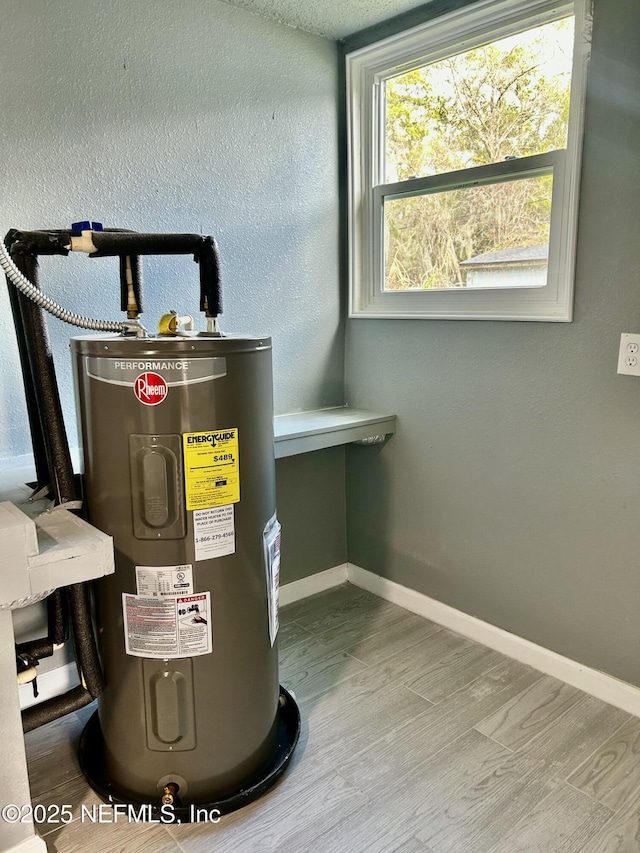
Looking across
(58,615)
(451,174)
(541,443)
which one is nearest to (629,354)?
(541,443)

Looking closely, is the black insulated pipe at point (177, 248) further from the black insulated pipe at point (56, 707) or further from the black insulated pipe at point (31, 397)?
the black insulated pipe at point (56, 707)

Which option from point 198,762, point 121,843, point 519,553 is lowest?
point 121,843

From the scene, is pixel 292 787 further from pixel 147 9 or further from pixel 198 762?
pixel 147 9

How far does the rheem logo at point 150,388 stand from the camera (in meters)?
1.34

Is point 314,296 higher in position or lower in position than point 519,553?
Answer: higher

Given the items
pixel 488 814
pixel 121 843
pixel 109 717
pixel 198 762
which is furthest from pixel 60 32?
pixel 488 814

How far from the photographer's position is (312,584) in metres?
2.68

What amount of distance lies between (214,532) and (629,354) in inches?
49.7

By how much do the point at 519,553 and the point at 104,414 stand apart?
1477 mm

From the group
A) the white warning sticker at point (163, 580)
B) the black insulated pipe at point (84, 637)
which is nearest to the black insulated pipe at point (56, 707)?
the black insulated pipe at point (84, 637)

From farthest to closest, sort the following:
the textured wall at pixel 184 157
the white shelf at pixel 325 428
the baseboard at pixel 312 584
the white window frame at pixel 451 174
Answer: the baseboard at pixel 312 584
the white shelf at pixel 325 428
the white window frame at pixel 451 174
the textured wall at pixel 184 157

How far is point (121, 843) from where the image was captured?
1473 mm

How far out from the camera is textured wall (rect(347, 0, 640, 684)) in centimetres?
178

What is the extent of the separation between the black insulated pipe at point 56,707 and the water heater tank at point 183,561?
0.18 ft
